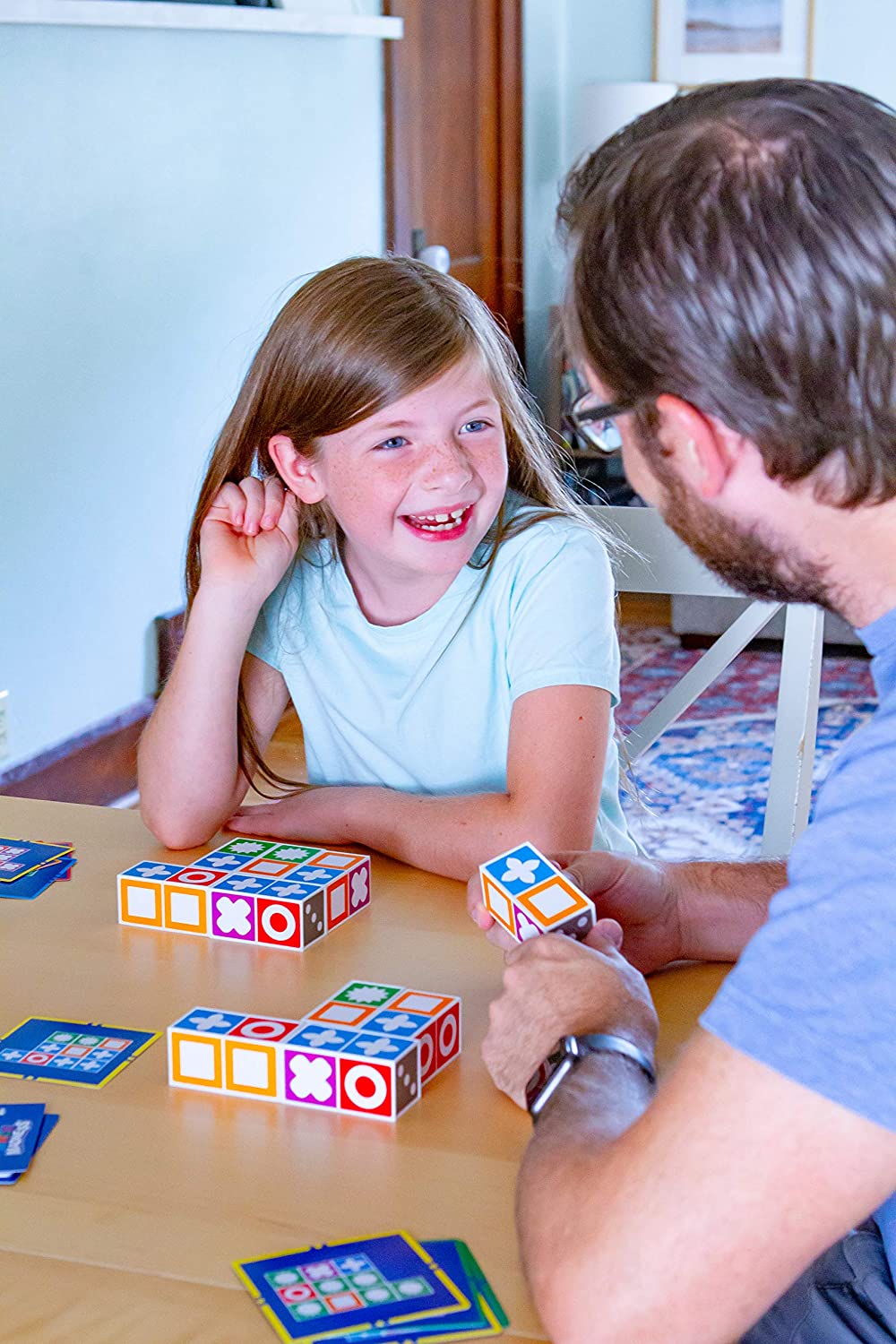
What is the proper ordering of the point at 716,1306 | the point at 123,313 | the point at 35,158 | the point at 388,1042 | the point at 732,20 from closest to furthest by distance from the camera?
the point at 716,1306 < the point at 388,1042 < the point at 35,158 < the point at 123,313 < the point at 732,20

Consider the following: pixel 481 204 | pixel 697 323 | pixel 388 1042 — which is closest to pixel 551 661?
pixel 388 1042

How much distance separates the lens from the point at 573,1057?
3.16ft

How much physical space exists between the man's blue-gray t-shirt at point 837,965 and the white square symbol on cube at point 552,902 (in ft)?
1.06

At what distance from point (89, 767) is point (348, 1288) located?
2644 mm

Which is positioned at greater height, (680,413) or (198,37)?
(198,37)

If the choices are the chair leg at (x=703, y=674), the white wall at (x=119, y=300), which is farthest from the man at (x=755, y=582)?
the white wall at (x=119, y=300)

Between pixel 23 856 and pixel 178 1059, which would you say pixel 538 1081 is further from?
pixel 23 856

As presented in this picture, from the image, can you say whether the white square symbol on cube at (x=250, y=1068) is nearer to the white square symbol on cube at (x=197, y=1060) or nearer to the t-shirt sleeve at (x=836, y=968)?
the white square symbol on cube at (x=197, y=1060)

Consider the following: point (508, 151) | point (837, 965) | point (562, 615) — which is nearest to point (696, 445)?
point (837, 965)

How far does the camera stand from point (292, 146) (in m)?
4.09

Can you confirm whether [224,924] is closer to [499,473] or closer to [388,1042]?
[388,1042]

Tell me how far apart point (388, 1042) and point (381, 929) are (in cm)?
30

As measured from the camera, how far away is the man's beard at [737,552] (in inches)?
35.3

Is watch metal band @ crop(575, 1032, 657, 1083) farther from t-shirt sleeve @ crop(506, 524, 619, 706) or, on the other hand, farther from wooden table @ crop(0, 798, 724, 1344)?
t-shirt sleeve @ crop(506, 524, 619, 706)
